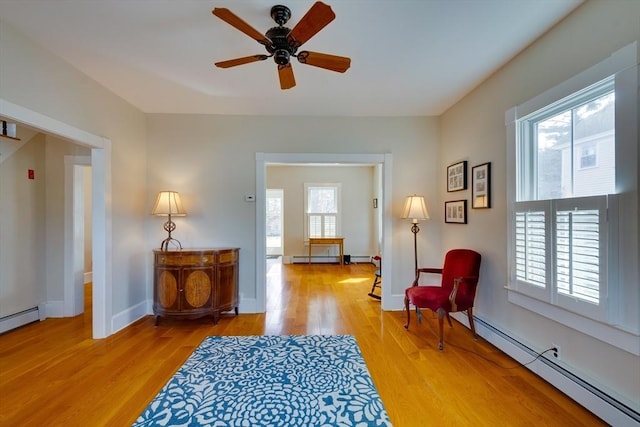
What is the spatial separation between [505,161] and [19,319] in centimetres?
546

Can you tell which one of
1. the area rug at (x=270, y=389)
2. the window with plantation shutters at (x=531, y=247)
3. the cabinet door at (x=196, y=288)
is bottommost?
the area rug at (x=270, y=389)

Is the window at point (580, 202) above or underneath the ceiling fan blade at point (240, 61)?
underneath

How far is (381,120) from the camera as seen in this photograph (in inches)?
153

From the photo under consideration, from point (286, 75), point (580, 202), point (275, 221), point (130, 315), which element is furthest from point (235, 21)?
point (275, 221)

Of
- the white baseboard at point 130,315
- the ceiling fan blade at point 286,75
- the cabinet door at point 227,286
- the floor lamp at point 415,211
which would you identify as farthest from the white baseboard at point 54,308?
the floor lamp at point 415,211

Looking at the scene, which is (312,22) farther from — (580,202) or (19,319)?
(19,319)

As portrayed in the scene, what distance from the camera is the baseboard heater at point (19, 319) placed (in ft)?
10.1

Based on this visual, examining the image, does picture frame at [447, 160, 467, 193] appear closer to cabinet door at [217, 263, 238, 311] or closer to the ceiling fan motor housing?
the ceiling fan motor housing

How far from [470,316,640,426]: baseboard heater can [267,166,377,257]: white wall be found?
5.10m

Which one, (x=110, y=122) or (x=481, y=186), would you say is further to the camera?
(x=110, y=122)

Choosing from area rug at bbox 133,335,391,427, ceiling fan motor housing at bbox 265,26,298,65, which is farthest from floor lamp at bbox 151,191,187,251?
ceiling fan motor housing at bbox 265,26,298,65

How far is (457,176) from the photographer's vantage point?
3424 mm

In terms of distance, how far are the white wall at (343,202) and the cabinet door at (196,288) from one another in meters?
4.38

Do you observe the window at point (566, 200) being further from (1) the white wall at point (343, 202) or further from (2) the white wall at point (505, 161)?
(1) the white wall at point (343, 202)
